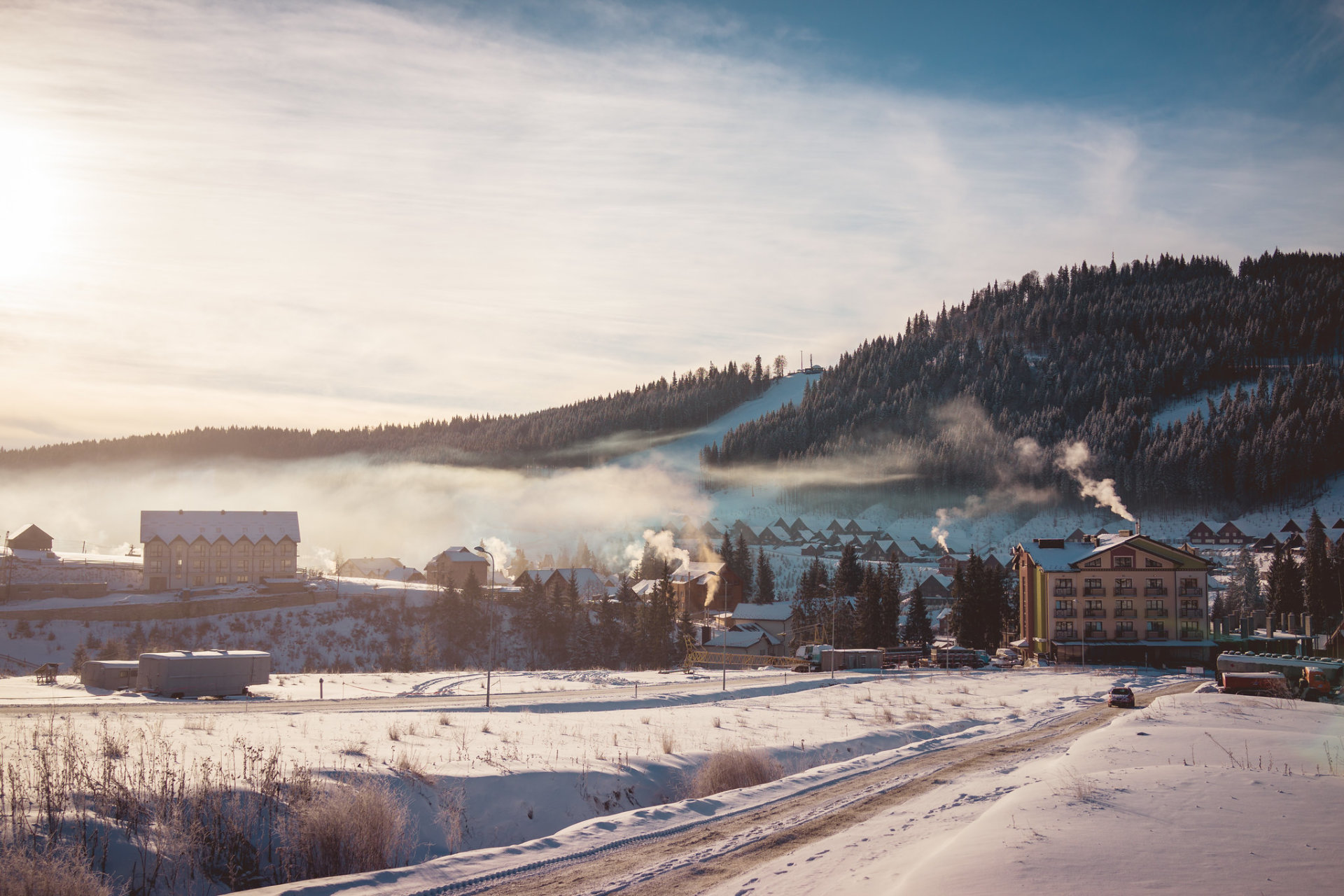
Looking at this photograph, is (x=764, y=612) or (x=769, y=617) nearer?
(x=769, y=617)

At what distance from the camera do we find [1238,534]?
15925cm

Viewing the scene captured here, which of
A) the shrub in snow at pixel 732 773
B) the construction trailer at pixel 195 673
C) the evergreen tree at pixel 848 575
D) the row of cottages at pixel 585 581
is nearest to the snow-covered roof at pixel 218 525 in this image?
the row of cottages at pixel 585 581

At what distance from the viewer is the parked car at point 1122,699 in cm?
3788

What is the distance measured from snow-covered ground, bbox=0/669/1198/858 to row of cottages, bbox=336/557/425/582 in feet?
361

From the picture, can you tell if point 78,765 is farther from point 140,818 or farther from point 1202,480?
point 1202,480

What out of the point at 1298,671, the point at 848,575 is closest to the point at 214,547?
the point at 848,575

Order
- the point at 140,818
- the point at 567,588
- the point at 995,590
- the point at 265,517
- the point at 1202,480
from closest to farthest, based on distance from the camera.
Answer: the point at 140,818 < the point at 995,590 < the point at 567,588 < the point at 265,517 < the point at 1202,480

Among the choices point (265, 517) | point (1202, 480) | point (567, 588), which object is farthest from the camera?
point (1202, 480)

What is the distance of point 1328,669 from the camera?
166 ft

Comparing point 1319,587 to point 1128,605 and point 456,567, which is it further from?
point 456,567

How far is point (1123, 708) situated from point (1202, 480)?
547 feet

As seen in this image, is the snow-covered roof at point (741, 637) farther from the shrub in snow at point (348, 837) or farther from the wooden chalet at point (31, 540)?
the wooden chalet at point (31, 540)

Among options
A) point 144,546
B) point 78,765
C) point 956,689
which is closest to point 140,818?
point 78,765

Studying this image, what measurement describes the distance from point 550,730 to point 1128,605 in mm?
66985
